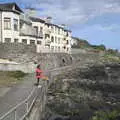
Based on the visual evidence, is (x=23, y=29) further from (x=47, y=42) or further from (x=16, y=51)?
(x=16, y=51)

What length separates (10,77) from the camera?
43.6 meters

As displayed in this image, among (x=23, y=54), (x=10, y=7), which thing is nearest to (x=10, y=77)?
(x=23, y=54)

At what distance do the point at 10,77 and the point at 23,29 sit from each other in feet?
139

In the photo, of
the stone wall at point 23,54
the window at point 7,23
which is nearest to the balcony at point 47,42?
the window at point 7,23

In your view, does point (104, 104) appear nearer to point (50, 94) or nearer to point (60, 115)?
point (50, 94)

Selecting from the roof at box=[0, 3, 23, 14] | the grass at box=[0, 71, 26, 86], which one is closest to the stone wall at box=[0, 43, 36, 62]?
the roof at box=[0, 3, 23, 14]

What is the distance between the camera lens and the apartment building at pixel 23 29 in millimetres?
75938

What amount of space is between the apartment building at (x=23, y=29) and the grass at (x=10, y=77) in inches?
795

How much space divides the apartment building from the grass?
66.2 ft

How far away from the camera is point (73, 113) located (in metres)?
30.1

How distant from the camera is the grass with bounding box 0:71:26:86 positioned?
128 feet

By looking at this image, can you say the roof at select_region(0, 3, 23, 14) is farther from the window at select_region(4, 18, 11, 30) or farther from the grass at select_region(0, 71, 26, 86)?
the grass at select_region(0, 71, 26, 86)

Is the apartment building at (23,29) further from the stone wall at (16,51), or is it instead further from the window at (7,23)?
the stone wall at (16,51)

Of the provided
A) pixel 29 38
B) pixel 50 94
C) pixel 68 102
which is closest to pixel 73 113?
pixel 68 102
